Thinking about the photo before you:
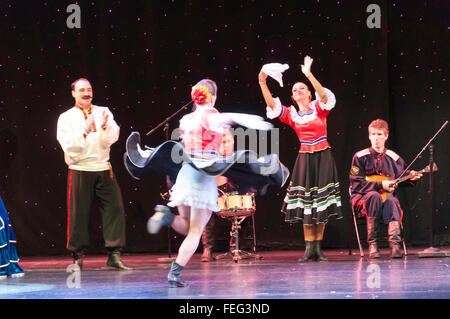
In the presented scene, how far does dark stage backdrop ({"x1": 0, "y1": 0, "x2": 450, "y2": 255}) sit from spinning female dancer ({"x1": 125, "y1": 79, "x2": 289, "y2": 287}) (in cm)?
353

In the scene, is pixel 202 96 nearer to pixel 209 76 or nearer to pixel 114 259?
pixel 114 259

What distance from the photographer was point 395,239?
21.9 feet

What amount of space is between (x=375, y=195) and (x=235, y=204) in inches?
56.9

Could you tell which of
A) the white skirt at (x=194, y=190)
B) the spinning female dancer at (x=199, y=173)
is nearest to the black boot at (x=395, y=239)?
the spinning female dancer at (x=199, y=173)

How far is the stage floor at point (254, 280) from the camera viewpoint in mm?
3973

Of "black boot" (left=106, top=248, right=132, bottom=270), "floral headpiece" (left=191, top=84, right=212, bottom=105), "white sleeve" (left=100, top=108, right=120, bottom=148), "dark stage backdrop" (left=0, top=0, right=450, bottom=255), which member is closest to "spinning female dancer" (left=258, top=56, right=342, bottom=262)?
"dark stage backdrop" (left=0, top=0, right=450, bottom=255)

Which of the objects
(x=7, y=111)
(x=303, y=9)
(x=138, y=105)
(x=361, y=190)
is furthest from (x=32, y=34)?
(x=361, y=190)

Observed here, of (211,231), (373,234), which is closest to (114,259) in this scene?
(211,231)

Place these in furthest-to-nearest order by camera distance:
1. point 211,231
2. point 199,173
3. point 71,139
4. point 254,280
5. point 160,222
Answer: point 211,231
point 71,139
point 254,280
point 199,173
point 160,222

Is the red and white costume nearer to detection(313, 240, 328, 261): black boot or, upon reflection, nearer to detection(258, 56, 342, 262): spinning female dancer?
detection(258, 56, 342, 262): spinning female dancer

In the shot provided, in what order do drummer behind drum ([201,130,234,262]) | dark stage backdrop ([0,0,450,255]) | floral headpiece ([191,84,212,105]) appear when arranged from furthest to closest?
dark stage backdrop ([0,0,450,255]) < drummer behind drum ([201,130,234,262]) < floral headpiece ([191,84,212,105])

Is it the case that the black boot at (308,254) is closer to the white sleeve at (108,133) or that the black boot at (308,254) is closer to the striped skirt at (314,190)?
the striped skirt at (314,190)

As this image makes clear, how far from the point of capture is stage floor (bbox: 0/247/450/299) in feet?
13.0

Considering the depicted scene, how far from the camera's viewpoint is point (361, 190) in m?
6.88
